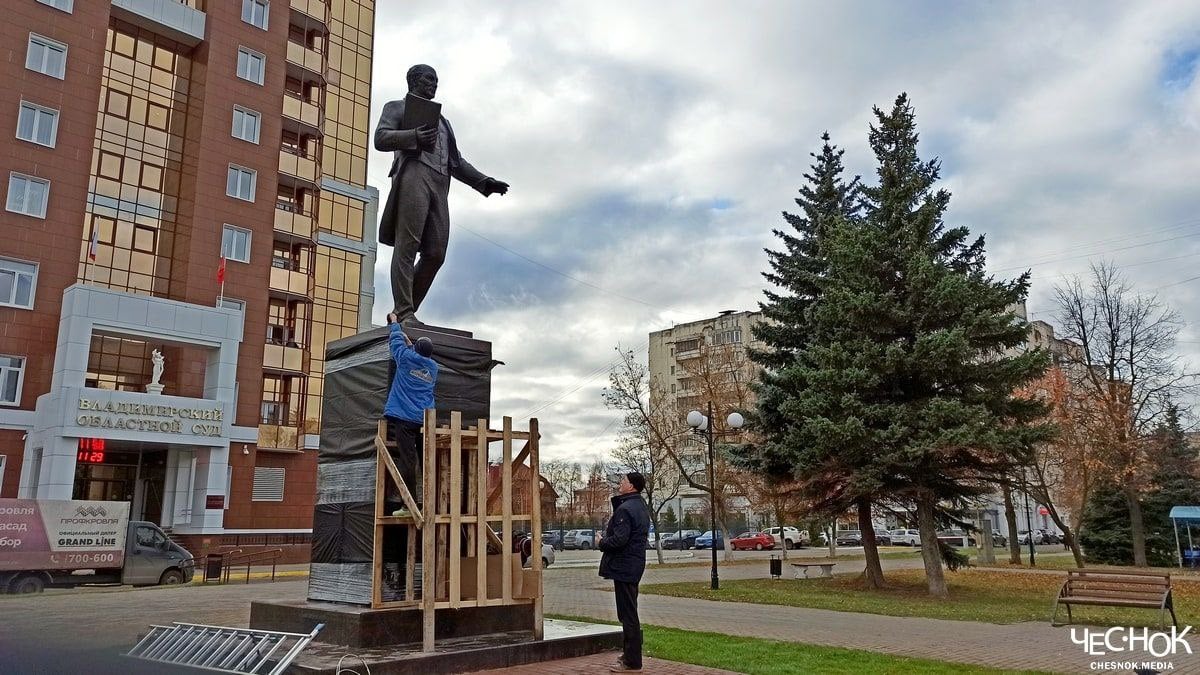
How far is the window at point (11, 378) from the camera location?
2672 cm

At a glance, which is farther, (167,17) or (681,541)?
(681,541)

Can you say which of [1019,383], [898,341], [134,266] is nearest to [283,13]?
[134,266]

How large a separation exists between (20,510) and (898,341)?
19844mm

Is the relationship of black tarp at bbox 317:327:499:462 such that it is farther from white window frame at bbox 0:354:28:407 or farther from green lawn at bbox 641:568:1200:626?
white window frame at bbox 0:354:28:407

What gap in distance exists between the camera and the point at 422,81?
344 inches

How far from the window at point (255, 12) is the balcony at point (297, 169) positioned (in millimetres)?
5347

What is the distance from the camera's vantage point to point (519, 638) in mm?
7430

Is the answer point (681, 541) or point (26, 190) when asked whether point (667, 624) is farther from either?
point (681, 541)

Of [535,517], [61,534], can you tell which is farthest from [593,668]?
[61,534]

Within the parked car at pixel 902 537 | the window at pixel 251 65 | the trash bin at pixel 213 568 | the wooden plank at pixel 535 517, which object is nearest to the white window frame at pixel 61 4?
the window at pixel 251 65

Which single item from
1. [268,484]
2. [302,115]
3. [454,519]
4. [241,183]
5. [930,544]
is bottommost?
[930,544]

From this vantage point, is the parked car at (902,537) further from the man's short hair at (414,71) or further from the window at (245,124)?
the man's short hair at (414,71)

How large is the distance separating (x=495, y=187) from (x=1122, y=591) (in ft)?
34.6

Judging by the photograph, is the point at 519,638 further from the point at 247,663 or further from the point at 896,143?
the point at 896,143
